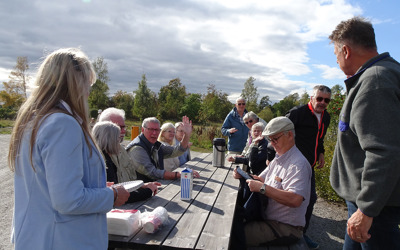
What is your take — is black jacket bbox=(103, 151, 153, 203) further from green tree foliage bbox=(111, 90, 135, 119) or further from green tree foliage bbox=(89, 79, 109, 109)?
green tree foliage bbox=(111, 90, 135, 119)

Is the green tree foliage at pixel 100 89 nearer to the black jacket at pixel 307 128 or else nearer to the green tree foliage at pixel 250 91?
the green tree foliage at pixel 250 91

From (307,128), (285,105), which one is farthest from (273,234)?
(285,105)

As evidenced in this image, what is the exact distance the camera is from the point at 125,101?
33.2m

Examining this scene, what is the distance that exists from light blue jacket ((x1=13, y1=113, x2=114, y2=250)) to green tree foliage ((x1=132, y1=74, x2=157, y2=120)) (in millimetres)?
21427

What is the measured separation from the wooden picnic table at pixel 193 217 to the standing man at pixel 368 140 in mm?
754

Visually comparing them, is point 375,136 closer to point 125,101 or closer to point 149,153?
point 149,153

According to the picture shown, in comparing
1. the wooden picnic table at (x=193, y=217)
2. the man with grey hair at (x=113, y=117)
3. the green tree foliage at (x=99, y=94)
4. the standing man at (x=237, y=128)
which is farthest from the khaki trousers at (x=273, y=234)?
the green tree foliage at (x=99, y=94)

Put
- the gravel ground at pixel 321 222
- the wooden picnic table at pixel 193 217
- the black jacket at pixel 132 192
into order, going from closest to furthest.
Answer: the wooden picnic table at pixel 193 217
the black jacket at pixel 132 192
the gravel ground at pixel 321 222

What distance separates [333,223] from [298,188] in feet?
8.46

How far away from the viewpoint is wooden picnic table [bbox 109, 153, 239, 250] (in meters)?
1.69

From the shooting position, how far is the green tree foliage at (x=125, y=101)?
32.2 m

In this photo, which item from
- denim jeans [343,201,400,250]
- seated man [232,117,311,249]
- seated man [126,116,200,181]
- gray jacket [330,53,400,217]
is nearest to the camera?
gray jacket [330,53,400,217]

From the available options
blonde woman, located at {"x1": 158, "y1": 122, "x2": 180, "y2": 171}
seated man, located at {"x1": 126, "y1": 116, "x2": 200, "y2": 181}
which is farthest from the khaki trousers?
blonde woman, located at {"x1": 158, "y1": 122, "x2": 180, "y2": 171}

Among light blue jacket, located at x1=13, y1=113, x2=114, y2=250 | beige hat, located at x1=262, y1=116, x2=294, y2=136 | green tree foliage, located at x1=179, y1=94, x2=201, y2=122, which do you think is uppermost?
beige hat, located at x1=262, y1=116, x2=294, y2=136
